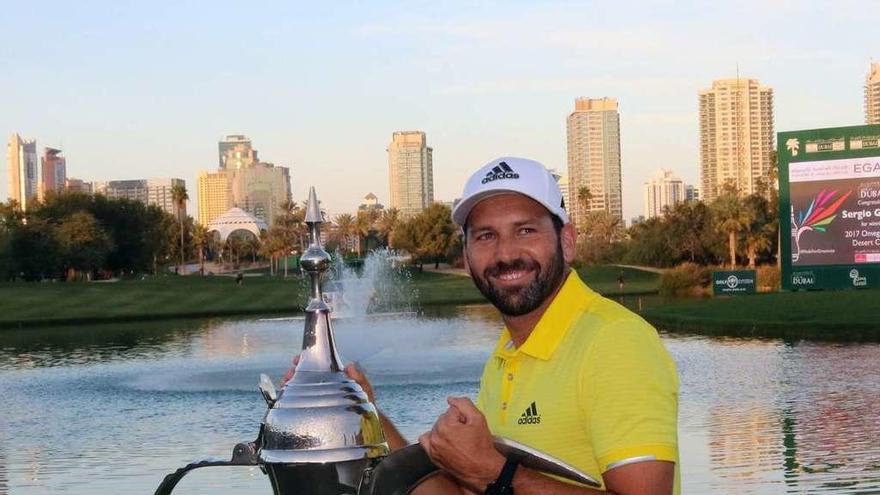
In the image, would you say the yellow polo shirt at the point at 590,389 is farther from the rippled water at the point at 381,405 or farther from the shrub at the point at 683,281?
the shrub at the point at 683,281

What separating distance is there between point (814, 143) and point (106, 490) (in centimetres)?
4485

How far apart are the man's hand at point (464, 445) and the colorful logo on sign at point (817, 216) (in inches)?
2084

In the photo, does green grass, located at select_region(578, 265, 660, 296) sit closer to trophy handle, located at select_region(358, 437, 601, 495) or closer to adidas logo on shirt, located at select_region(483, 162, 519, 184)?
adidas logo on shirt, located at select_region(483, 162, 519, 184)

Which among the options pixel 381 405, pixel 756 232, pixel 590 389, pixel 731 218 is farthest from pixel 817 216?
pixel 590 389

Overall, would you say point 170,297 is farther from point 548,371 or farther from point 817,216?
point 548,371

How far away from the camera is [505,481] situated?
97.8 inches

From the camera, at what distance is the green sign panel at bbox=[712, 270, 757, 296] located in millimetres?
58094

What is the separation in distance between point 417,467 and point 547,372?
0.49 metres

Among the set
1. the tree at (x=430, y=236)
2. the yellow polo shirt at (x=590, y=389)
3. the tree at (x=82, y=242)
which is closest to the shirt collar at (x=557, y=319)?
the yellow polo shirt at (x=590, y=389)

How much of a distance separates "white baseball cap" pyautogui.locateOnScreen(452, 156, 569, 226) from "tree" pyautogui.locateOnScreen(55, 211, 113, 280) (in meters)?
92.8

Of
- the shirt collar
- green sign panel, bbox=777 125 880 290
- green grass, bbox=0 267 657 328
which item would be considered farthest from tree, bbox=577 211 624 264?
the shirt collar

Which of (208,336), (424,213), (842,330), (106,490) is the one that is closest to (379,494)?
(106,490)

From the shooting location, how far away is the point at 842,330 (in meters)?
37.1

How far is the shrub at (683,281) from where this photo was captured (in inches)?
2650
